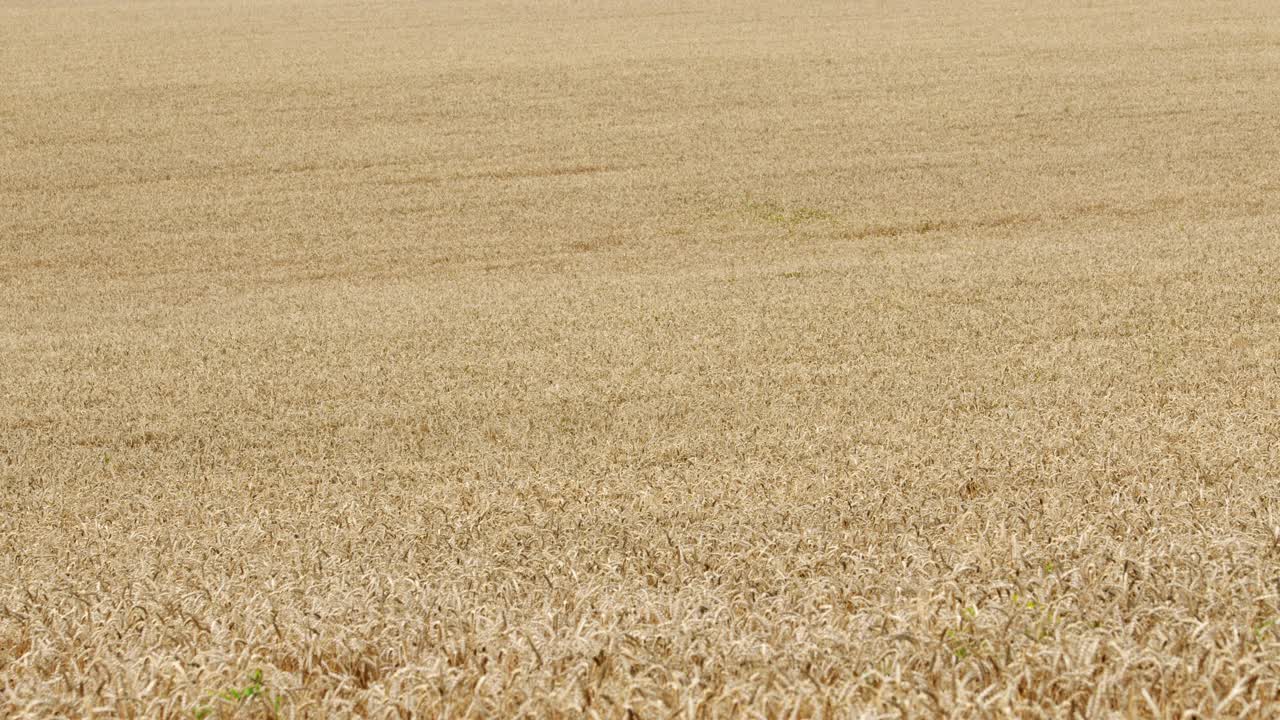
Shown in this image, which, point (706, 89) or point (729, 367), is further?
point (706, 89)

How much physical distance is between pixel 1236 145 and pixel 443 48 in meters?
20.1

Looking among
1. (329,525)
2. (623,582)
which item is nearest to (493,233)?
(329,525)

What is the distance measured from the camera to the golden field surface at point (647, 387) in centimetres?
249

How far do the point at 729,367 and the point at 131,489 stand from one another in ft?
14.4

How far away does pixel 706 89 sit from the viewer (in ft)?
88.2

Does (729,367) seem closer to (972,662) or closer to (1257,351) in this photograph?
(1257,351)

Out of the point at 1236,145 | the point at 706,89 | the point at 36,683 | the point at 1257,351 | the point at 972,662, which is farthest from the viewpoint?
the point at 706,89

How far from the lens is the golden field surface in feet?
8.17

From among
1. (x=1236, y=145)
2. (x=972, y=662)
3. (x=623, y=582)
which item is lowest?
(x=1236, y=145)

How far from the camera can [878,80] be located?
27438mm

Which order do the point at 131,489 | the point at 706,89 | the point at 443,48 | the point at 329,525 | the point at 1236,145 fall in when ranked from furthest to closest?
the point at 443,48
the point at 706,89
the point at 1236,145
the point at 131,489
the point at 329,525

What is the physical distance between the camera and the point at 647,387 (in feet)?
30.1

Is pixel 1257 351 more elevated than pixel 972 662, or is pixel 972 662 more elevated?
pixel 972 662

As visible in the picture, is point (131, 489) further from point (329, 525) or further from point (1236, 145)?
point (1236, 145)
